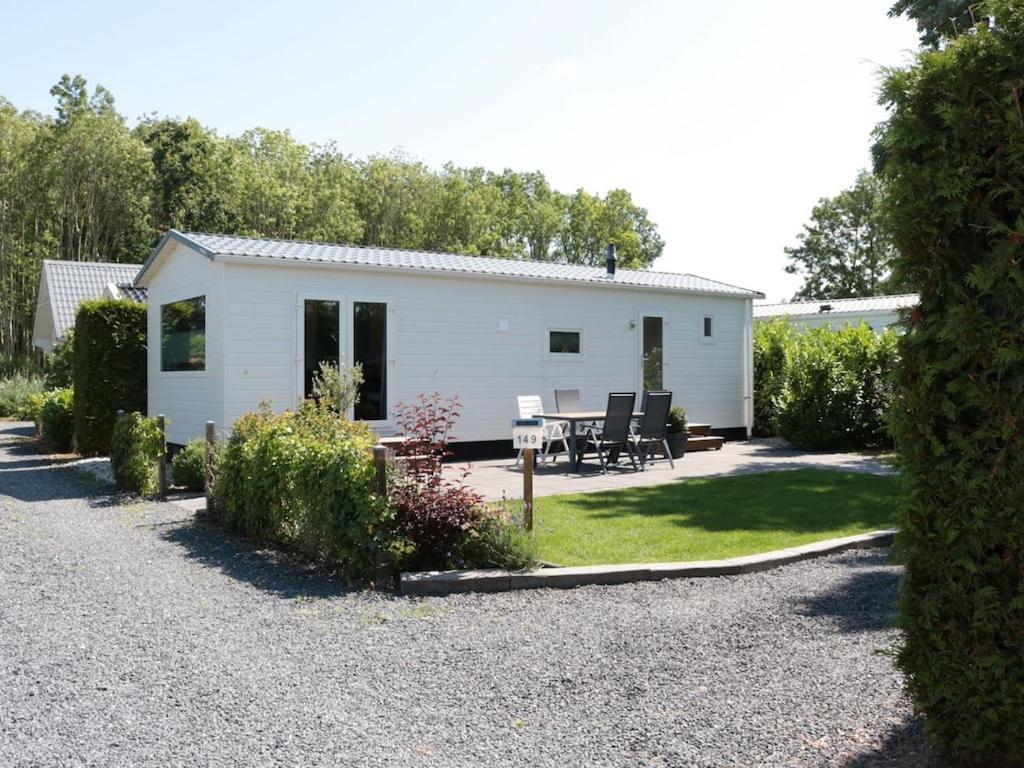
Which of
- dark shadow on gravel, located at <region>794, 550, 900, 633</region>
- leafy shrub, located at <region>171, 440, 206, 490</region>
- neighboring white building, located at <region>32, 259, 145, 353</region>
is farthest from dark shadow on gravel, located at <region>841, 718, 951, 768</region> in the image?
neighboring white building, located at <region>32, 259, 145, 353</region>

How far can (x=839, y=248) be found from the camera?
4969cm

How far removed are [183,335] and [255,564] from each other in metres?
7.47

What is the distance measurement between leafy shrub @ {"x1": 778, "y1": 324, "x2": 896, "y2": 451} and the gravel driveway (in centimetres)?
894

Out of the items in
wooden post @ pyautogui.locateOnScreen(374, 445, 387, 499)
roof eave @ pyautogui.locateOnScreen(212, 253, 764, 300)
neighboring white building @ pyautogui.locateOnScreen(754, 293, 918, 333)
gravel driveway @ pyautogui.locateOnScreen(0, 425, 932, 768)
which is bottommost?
gravel driveway @ pyautogui.locateOnScreen(0, 425, 932, 768)

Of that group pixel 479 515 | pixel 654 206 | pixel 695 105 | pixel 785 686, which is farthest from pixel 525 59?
pixel 654 206

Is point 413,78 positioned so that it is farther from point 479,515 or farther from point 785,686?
point 785,686

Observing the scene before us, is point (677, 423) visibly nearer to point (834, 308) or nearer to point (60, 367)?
point (60, 367)

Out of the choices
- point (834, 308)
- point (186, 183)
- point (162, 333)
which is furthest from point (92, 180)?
point (834, 308)

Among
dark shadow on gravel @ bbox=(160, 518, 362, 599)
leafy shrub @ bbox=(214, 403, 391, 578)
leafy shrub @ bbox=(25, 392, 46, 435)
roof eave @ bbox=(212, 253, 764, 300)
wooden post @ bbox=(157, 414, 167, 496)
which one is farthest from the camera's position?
leafy shrub @ bbox=(25, 392, 46, 435)

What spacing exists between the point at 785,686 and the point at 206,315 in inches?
411

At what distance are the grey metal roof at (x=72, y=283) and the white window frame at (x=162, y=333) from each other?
842 centimetres

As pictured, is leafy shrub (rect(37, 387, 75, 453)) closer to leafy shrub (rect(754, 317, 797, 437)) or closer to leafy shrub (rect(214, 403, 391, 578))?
leafy shrub (rect(214, 403, 391, 578))

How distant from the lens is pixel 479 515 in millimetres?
6402

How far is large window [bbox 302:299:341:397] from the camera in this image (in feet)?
40.9
